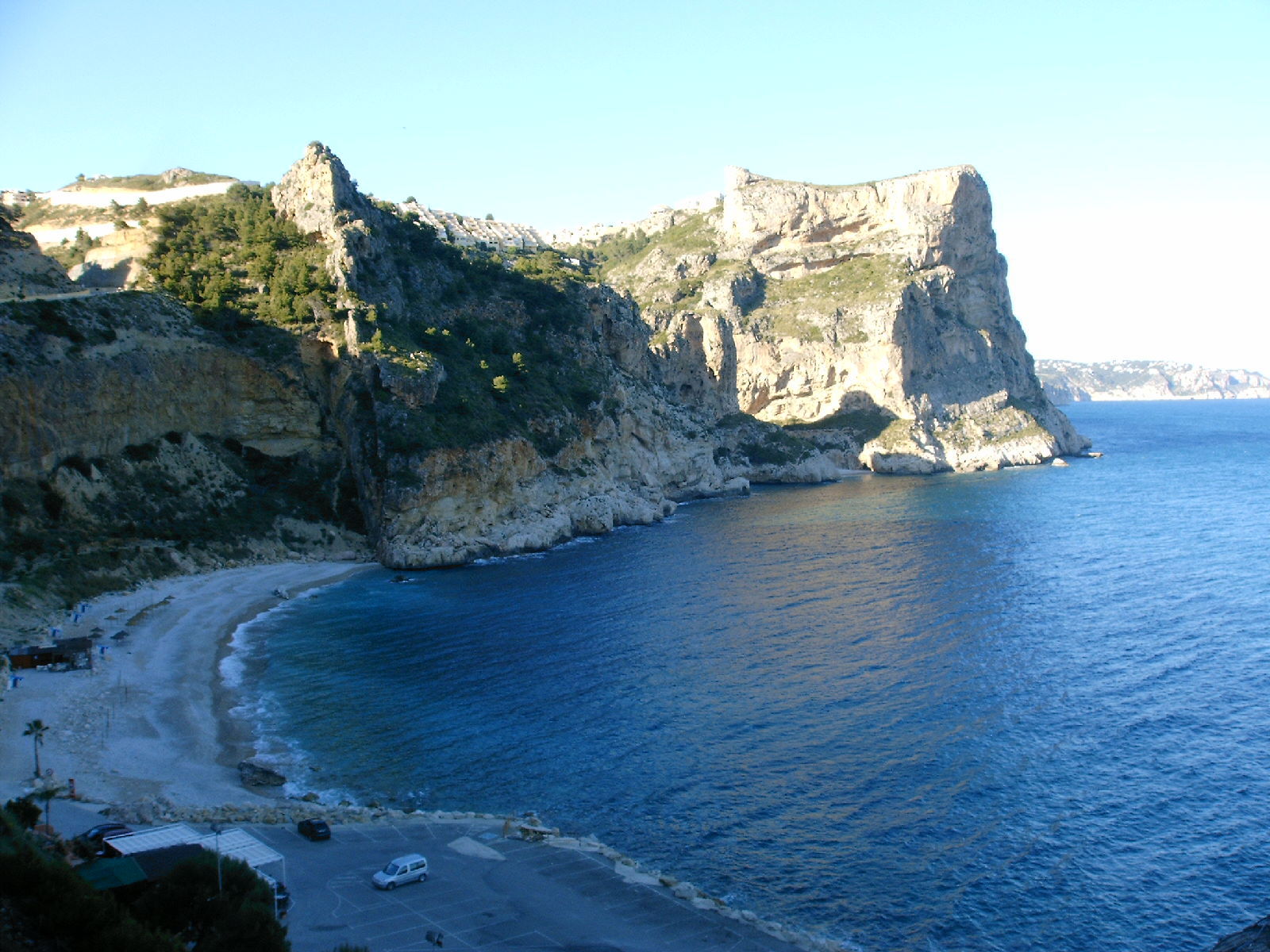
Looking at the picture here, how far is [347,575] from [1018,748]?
3978 centimetres

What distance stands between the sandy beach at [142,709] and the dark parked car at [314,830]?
3515 millimetres

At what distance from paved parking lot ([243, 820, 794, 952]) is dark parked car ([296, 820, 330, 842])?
0.56 feet

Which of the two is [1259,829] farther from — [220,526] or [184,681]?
[220,526]

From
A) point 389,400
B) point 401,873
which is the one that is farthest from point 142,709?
point 389,400

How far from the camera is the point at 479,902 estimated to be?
20.9 metres

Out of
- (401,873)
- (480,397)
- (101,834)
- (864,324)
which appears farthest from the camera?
(864,324)

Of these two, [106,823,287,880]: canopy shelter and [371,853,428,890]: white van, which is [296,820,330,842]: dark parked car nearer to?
[106,823,287,880]: canopy shelter

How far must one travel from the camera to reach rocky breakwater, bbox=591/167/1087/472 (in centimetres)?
11188

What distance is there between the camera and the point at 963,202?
415 feet

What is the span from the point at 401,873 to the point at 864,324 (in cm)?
10590

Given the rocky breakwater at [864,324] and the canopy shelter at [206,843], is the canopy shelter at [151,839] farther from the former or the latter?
the rocky breakwater at [864,324]

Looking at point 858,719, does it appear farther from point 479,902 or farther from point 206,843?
point 206,843

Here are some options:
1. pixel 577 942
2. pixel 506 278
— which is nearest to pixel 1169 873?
pixel 577 942

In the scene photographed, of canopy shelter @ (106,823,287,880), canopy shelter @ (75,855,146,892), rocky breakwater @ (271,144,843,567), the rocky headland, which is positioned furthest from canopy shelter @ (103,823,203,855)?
rocky breakwater @ (271,144,843,567)
